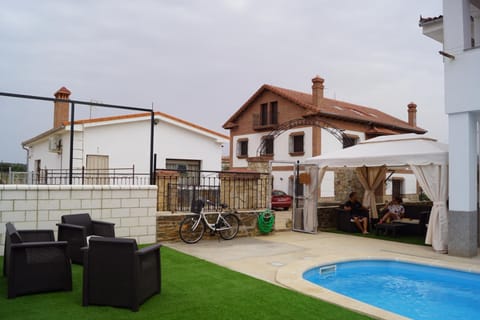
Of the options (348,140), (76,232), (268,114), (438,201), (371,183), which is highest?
(268,114)

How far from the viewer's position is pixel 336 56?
15.9m

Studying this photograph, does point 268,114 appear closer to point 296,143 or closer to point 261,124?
point 261,124

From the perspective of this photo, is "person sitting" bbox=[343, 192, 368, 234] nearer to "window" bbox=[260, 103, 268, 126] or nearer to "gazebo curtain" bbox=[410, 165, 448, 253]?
"gazebo curtain" bbox=[410, 165, 448, 253]

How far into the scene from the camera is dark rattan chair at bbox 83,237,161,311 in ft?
14.3

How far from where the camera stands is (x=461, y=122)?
7957mm

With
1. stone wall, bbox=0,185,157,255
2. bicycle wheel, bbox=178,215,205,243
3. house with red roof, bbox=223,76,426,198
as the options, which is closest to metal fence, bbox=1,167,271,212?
bicycle wheel, bbox=178,215,205,243

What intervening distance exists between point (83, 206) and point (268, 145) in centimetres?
1888

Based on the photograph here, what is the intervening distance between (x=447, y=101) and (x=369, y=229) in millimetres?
5112

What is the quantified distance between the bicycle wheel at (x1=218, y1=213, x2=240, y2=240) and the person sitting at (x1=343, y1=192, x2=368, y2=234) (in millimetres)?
3905

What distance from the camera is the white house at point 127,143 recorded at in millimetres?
16453

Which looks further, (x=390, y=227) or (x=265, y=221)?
(x=390, y=227)

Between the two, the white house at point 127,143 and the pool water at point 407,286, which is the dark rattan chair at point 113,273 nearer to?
the pool water at point 407,286

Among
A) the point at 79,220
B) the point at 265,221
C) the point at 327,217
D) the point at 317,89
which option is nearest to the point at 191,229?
the point at 265,221

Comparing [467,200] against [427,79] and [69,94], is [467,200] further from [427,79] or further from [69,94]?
[69,94]
